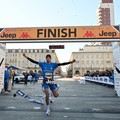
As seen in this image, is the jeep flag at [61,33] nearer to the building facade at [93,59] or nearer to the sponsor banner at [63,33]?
the sponsor banner at [63,33]

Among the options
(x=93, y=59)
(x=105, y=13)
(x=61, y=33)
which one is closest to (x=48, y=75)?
(x=61, y=33)

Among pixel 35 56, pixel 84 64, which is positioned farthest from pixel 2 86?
pixel 35 56

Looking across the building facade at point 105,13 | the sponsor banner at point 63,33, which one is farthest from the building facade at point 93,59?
the sponsor banner at point 63,33

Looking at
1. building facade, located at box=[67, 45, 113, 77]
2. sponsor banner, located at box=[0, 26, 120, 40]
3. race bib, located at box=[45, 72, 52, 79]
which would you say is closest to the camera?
race bib, located at box=[45, 72, 52, 79]

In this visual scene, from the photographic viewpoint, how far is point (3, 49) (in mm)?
14328

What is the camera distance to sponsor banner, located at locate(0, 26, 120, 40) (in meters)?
13.0

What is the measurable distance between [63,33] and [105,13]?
138 meters

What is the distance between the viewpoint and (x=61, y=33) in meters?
13.1

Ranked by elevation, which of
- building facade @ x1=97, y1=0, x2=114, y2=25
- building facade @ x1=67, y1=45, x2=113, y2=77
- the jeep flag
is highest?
building facade @ x1=97, y1=0, x2=114, y2=25

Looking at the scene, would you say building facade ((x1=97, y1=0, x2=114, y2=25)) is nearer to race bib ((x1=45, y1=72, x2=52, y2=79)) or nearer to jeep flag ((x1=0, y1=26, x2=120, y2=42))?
jeep flag ((x1=0, y1=26, x2=120, y2=42))

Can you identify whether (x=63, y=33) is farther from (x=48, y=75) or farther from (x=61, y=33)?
(x=48, y=75)

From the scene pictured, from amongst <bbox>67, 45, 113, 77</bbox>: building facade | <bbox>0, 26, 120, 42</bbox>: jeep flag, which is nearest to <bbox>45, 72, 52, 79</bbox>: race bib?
<bbox>0, 26, 120, 42</bbox>: jeep flag

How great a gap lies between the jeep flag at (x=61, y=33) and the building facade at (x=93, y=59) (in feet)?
383

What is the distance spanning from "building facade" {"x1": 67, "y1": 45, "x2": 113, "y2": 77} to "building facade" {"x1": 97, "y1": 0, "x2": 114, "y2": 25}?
2060 cm
